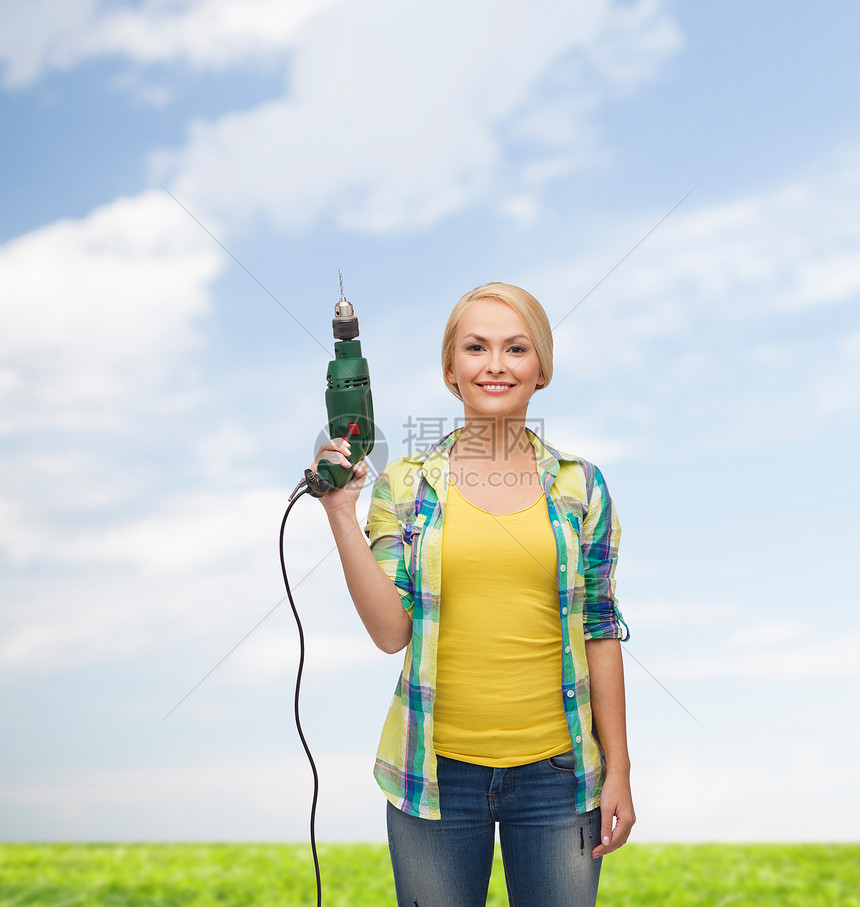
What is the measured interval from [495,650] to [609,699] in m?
0.32

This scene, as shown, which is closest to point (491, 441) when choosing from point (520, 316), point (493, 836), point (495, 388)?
point (495, 388)

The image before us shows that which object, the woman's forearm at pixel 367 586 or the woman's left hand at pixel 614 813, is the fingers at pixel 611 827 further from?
the woman's forearm at pixel 367 586

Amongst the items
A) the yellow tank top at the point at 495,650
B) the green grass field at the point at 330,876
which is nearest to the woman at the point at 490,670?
the yellow tank top at the point at 495,650

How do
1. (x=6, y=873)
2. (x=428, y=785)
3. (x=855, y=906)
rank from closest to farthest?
(x=428, y=785) < (x=855, y=906) < (x=6, y=873)

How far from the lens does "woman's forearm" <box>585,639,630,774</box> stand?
1916 millimetres

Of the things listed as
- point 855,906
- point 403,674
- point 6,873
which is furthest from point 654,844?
point 6,873

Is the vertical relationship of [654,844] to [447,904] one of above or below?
below

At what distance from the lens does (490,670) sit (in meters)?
1.83

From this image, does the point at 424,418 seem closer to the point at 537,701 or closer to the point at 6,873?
the point at 537,701

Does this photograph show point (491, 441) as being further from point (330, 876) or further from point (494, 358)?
point (330, 876)

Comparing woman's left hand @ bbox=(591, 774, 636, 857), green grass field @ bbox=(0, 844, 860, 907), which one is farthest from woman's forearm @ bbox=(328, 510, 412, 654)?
green grass field @ bbox=(0, 844, 860, 907)

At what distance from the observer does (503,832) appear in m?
1.87

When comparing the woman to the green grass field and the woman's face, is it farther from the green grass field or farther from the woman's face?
the green grass field

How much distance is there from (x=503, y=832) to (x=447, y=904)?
192 millimetres
